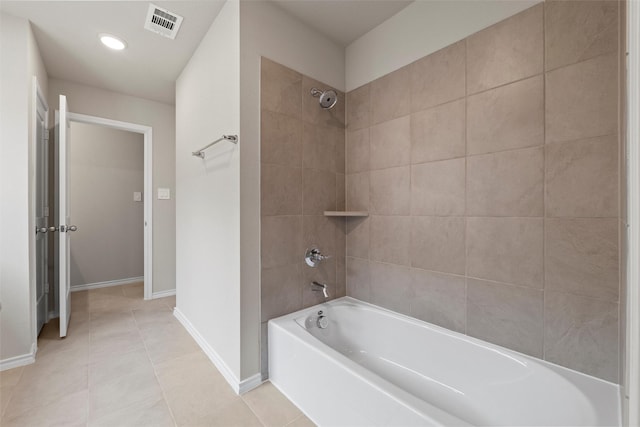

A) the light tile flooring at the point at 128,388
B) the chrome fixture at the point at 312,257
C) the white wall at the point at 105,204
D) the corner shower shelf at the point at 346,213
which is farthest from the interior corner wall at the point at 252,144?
the white wall at the point at 105,204

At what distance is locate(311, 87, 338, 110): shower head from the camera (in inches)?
72.8

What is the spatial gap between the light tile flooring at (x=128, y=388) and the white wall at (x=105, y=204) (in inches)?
57.3

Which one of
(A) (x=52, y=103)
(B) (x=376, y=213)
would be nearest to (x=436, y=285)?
(B) (x=376, y=213)

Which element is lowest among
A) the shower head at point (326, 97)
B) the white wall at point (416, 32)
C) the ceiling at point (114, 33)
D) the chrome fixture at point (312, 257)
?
the chrome fixture at point (312, 257)

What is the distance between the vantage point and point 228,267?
173cm

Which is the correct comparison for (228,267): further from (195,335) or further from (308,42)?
(308,42)

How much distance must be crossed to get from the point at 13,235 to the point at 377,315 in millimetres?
2451

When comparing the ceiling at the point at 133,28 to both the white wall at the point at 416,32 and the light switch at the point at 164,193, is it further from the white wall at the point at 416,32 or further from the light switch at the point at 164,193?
the light switch at the point at 164,193

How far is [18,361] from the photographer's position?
72.9 inches

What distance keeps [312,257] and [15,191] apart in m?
1.99

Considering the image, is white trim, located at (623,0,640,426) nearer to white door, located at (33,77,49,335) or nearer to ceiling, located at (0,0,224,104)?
ceiling, located at (0,0,224,104)

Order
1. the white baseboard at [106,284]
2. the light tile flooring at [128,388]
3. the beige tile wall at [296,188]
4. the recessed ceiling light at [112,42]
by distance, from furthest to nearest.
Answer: the white baseboard at [106,284] → the recessed ceiling light at [112,42] → the beige tile wall at [296,188] → the light tile flooring at [128,388]

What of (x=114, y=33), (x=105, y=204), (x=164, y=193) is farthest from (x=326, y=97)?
(x=105, y=204)

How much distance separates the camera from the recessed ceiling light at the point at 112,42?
2045 millimetres
